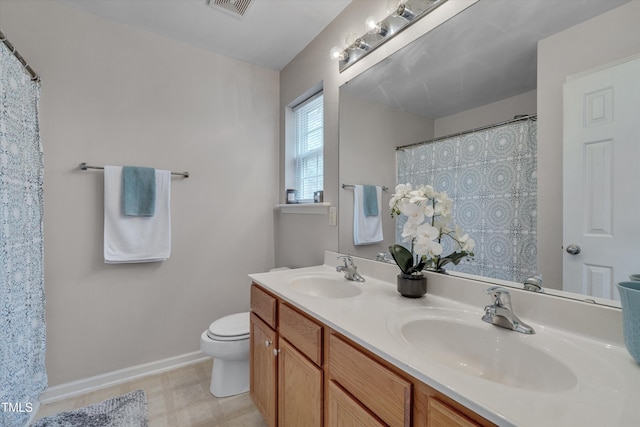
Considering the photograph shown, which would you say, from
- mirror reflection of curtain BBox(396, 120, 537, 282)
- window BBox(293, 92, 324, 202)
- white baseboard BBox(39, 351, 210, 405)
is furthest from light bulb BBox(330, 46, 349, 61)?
white baseboard BBox(39, 351, 210, 405)

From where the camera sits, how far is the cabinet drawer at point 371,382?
0.68 metres

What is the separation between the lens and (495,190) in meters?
1.03

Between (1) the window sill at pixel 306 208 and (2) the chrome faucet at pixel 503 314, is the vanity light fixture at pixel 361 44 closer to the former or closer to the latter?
(1) the window sill at pixel 306 208

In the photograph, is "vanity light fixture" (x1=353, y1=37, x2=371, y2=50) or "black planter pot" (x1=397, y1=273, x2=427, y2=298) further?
"vanity light fixture" (x1=353, y1=37, x2=371, y2=50)

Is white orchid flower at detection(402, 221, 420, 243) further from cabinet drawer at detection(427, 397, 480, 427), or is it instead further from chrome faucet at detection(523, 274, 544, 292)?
cabinet drawer at detection(427, 397, 480, 427)

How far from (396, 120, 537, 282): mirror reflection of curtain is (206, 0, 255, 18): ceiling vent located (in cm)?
146

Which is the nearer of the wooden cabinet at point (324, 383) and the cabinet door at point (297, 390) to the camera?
the wooden cabinet at point (324, 383)

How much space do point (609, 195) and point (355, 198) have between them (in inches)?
43.2

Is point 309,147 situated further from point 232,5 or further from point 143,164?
point 143,164

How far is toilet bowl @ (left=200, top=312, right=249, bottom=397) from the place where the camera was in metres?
1.68

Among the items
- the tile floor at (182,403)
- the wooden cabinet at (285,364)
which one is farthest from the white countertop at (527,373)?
the tile floor at (182,403)

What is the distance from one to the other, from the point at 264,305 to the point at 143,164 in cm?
141

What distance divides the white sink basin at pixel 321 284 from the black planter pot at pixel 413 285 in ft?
1.09

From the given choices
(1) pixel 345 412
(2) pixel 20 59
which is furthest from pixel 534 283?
(2) pixel 20 59
